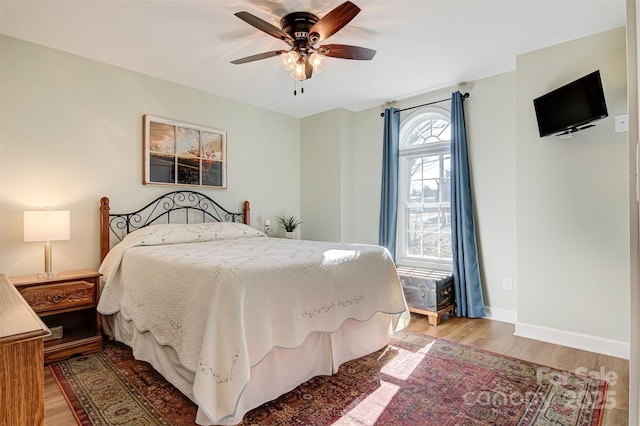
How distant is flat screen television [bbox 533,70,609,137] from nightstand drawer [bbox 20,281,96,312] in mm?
4102

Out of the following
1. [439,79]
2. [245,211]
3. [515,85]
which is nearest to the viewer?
[515,85]

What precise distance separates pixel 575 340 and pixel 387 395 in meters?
1.94

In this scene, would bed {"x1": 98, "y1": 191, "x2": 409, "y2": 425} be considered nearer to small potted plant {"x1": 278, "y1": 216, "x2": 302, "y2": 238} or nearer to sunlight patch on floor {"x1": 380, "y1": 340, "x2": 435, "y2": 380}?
Result: sunlight patch on floor {"x1": 380, "y1": 340, "x2": 435, "y2": 380}

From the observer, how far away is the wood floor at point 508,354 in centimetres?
192

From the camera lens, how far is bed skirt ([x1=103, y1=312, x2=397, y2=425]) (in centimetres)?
191

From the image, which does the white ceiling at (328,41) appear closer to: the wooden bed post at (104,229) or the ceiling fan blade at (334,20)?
the ceiling fan blade at (334,20)

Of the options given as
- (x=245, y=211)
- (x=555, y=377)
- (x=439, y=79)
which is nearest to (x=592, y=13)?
(x=439, y=79)

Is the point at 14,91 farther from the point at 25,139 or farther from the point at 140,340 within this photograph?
the point at 140,340

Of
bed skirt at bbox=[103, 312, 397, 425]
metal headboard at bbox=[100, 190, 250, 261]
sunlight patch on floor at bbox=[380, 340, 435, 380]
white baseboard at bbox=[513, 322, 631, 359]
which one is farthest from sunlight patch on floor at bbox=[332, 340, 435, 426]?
metal headboard at bbox=[100, 190, 250, 261]

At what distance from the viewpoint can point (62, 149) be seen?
301cm

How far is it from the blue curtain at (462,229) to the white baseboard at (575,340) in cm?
54

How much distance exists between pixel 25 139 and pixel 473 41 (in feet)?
12.8

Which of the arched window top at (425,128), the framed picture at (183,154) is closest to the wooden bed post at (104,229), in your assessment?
the framed picture at (183,154)

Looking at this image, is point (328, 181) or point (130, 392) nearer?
point (130, 392)
